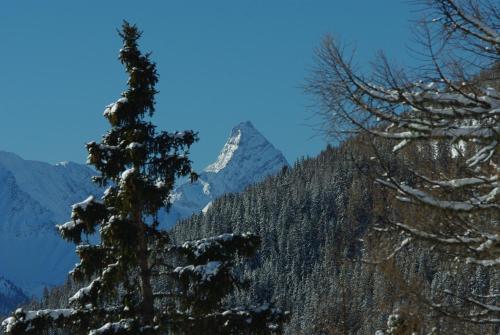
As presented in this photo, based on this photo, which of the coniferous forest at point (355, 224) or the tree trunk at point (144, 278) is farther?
the tree trunk at point (144, 278)

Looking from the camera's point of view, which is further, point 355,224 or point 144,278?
point 144,278

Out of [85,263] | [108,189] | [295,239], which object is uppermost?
[295,239]

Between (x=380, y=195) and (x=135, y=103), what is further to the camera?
(x=135, y=103)

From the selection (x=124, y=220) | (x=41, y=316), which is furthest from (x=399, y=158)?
(x=41, y=316)

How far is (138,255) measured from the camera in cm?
1179

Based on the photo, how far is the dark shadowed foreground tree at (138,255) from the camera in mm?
11086

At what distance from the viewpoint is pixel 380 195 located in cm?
623

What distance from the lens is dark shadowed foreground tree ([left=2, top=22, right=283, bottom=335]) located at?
11.1m

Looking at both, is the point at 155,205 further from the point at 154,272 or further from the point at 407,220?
the point at 407,220

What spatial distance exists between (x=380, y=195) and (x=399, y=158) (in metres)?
0.38


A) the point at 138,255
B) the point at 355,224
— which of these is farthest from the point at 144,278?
the point at 355,224

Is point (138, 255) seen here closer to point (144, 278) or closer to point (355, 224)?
point (144, 278)

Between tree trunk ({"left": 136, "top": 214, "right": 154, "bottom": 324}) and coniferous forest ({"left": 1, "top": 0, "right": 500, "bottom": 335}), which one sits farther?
tree trunk ({"left": 136, "top": 214, "right": 154, "bottom": 324})

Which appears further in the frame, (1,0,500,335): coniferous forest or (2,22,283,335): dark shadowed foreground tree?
(2,22,283,335): dark shadowed foreground tree
